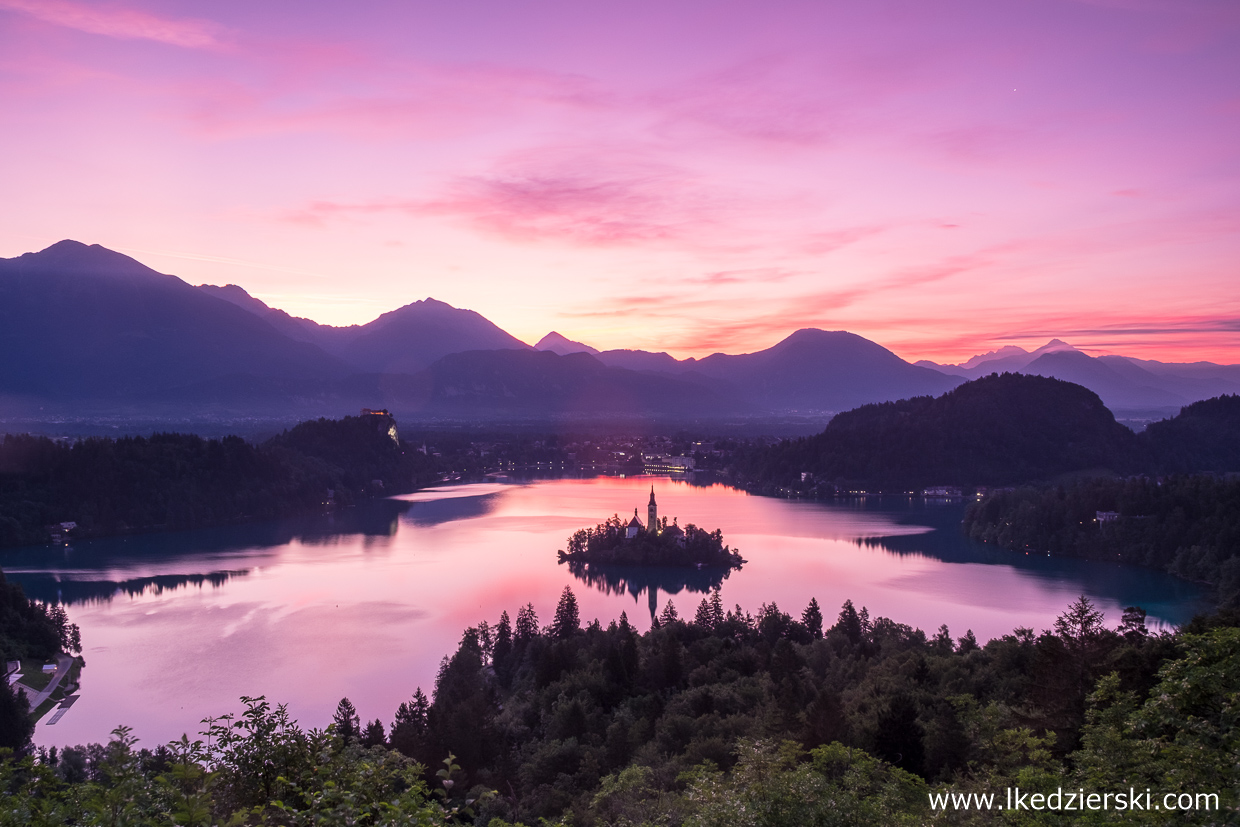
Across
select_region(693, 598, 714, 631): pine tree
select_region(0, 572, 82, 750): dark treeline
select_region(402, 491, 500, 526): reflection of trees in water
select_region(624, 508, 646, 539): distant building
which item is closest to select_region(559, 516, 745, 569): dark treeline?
select_region(624, 508, 646, 539): distant building

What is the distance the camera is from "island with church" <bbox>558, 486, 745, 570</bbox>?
40188 mm

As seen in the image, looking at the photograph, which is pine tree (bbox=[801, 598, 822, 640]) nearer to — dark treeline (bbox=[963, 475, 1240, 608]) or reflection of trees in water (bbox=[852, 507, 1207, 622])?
reflection of trees in water (bbox=[852, 507, 1207, 622])

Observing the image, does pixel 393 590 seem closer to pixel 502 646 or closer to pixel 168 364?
pixel 502 646

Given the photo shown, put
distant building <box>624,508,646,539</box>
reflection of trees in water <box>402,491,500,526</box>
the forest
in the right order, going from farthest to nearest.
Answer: reflection of trees in water <box>402,491,500,526</box>
distant building <box>624,508,646,539</box>
the forest

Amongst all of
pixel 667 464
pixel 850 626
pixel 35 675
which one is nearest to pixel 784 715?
pixel 850 626

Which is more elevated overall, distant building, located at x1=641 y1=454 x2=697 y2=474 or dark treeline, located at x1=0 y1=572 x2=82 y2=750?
distant building, located at x1=641 y1=454 x2=697 y2=474

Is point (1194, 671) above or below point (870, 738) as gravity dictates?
above

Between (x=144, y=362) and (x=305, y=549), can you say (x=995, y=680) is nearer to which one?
(x=305, y=549)

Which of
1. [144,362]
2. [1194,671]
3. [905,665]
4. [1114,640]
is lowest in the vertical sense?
[905,665]

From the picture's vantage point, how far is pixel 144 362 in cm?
16212

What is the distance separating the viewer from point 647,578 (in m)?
38.2

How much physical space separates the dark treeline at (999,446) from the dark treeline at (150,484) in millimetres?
38916

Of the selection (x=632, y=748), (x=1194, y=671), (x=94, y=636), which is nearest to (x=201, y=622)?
(x=94, y=636)

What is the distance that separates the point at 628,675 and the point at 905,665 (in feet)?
19.2
